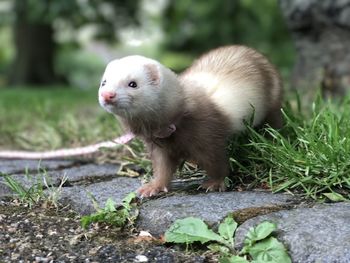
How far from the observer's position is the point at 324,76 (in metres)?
6.43

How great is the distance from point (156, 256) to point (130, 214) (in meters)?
0.38

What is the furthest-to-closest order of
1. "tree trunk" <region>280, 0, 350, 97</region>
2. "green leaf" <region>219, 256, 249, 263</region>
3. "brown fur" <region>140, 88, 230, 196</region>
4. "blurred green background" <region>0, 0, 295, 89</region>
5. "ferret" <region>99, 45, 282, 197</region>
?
"blurred green background" <region>0, 0, 295, 89</region> → "tree trunk" <region>280, 0, 350, 97</region> → "brown fur" <region>140, 88, 230, 196</region> → "ferret" <region>99, 45, 282, 197</region> → "green leaf" <region>219, 256, 249, 263</region>

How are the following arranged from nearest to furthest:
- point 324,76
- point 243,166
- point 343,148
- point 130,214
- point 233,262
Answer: point 233,262 < point 130,214 < point 343,148 < point 243,166 < point 324,76

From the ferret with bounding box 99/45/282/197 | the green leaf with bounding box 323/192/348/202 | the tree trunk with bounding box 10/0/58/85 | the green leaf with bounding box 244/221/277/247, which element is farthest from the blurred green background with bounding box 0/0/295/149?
the green leaf with bounding box 244/221/277/247

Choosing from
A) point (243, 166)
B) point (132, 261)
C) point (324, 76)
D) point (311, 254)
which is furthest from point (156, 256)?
point (324, 76)

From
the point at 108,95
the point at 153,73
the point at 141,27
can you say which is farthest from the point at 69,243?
the point at 141,27

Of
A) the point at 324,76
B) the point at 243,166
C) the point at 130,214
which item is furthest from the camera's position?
the point at 324,76

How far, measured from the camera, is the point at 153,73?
9.49 ft

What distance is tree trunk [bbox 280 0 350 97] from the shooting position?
20.4ft

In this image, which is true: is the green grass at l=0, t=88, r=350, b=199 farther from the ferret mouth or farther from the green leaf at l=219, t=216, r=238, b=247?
the ferret mouth

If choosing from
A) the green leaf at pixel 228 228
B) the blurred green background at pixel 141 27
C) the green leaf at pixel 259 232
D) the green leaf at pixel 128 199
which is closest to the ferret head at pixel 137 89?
the green leaf at pixel 128 199

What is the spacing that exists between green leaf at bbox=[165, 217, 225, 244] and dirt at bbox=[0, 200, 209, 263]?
47mm

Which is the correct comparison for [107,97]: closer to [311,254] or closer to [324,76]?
[311,254]

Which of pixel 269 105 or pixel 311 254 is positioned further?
pixel 269 105
